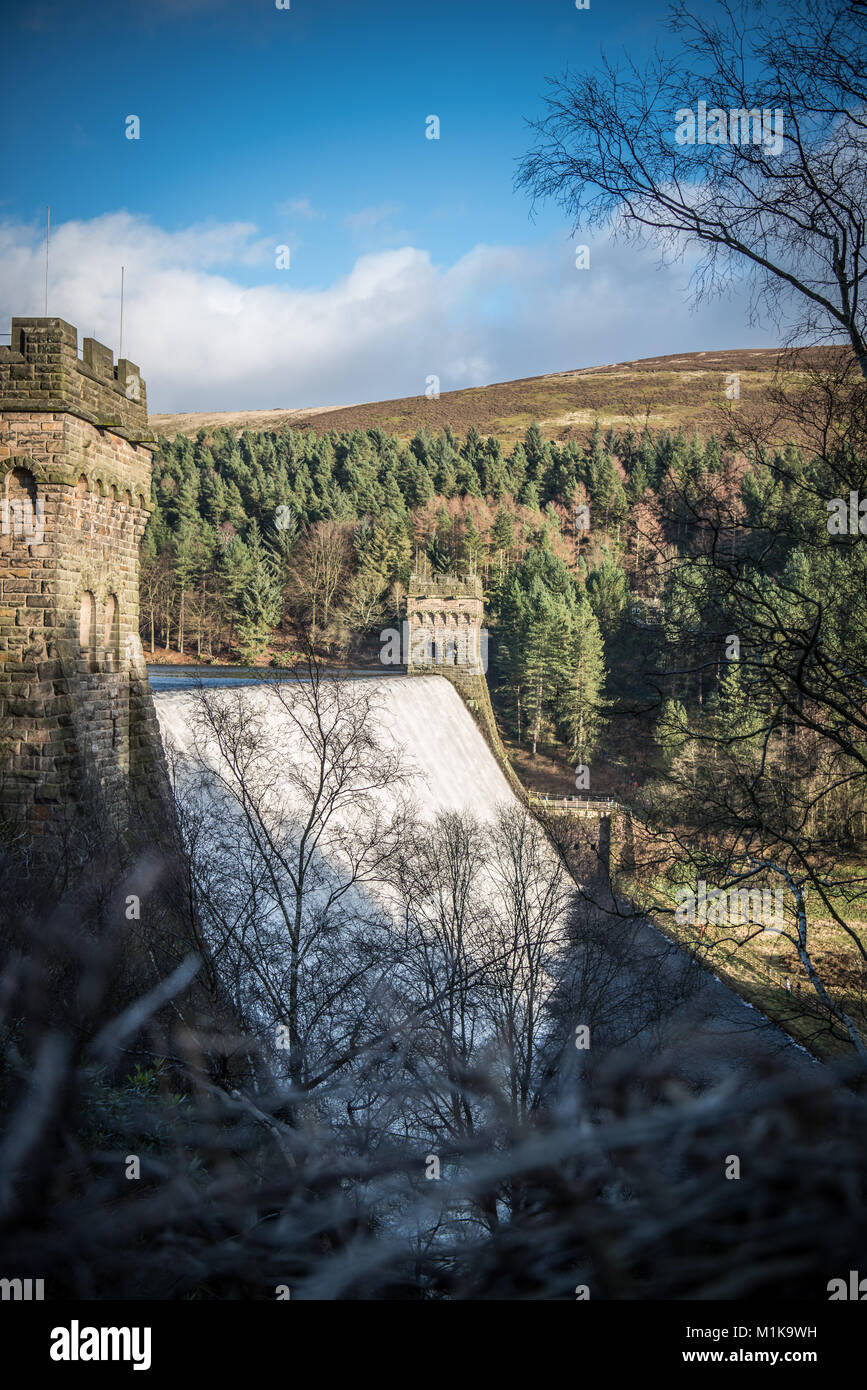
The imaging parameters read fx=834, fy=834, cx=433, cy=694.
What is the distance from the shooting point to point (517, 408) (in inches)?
4646

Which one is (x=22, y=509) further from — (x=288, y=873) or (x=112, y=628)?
(x=288, y=873)

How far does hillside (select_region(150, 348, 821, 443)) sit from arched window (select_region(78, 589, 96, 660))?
300ft

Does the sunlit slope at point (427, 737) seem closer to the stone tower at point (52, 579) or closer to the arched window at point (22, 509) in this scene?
the stone tower at point (52, 579)

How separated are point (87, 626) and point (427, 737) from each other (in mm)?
16980

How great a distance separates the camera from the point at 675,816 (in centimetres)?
646

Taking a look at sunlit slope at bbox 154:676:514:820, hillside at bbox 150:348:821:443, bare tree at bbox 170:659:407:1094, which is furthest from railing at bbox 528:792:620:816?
hillside at bbox 150:348:821:443

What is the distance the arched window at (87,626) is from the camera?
10703 millimetres

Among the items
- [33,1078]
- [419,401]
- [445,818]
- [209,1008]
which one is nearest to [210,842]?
[209,1008]

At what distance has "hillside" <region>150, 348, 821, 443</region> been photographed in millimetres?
104562

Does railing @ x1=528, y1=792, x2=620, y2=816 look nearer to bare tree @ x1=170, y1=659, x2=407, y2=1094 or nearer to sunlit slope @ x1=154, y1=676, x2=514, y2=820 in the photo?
sunlit slope @ x1=154, y1=676, x2=514, y2=820

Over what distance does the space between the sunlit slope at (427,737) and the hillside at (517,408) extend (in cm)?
7238

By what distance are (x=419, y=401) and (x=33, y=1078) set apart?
437 ft

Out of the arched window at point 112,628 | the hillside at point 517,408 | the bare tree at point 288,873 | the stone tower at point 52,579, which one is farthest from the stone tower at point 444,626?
the hillside at point 517,408

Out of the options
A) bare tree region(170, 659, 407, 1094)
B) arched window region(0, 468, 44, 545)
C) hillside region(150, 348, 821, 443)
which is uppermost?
hillside region(150, 348, 821, 443)
